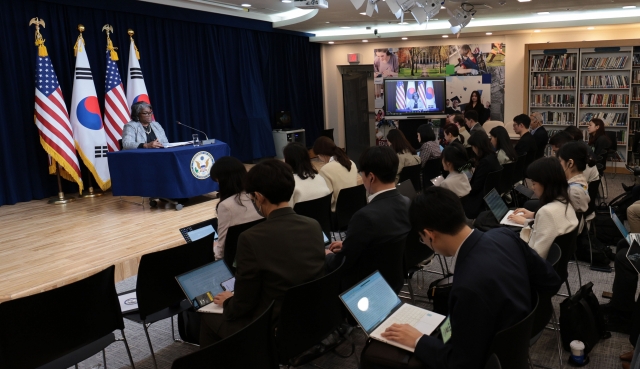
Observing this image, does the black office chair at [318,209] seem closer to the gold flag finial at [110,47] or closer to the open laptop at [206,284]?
the open laptop at [206,284]

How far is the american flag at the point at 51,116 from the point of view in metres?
7.47

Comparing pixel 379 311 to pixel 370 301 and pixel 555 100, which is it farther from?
pixel 555 100

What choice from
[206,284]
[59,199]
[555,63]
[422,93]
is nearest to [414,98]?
[422,93]

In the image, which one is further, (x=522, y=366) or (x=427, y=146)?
Result: (x=427, y=146)

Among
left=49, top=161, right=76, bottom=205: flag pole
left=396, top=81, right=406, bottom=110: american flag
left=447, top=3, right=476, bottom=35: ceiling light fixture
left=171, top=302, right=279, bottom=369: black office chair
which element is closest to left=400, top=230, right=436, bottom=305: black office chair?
left=171, top=302, right=279, bottom=369: black office chair

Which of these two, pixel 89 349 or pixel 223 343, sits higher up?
pixel 223 343

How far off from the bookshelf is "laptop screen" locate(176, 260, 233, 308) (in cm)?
957

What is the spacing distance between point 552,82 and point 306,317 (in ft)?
32.5

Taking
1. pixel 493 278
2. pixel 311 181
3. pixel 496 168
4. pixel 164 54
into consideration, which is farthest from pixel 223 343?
pixel 164 54

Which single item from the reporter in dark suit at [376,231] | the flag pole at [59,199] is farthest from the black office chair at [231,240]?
the flag pole at [59,199]

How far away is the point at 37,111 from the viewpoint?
24.7ft

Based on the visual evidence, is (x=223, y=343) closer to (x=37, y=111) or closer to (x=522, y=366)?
(x=522, y=366)

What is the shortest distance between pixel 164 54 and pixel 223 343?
8.75 meters

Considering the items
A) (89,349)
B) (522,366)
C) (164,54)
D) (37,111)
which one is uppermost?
(164,54)
